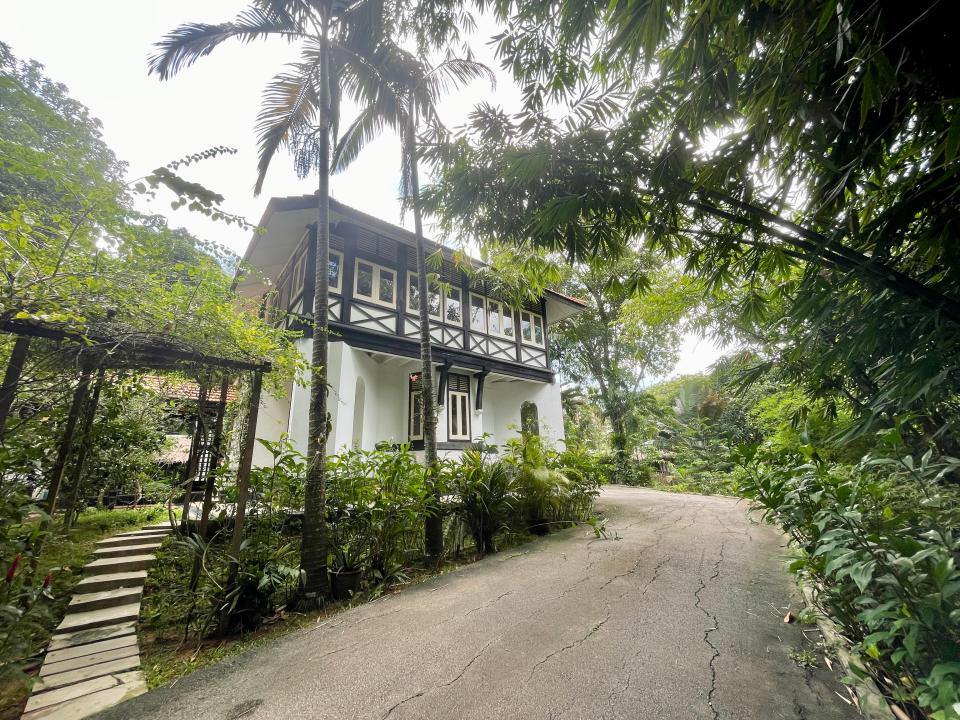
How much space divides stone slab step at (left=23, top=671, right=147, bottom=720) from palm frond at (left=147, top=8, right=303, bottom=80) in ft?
19.8

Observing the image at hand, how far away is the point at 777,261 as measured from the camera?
2572 mm

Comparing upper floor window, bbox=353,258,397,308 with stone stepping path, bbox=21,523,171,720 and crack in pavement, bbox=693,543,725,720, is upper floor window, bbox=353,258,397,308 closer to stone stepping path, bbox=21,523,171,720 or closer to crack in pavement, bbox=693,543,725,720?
stone stepping path, bbox=21,523,171,720

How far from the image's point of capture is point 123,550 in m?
3.75

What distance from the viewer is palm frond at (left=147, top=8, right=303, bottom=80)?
417 centimetres

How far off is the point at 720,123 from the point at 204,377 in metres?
4.48

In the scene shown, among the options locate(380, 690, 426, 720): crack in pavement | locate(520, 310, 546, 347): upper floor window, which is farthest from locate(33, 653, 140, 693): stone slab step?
locate(520, 310, 546, 347): upper floor window

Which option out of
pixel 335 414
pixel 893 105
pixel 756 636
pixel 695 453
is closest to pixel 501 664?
pixel 756 636

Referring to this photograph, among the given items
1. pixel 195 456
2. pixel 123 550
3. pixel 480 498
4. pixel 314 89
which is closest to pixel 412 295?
pixel 314 89

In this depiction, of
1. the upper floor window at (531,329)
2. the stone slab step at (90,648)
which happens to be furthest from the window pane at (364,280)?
the stone slab step at (90,648)

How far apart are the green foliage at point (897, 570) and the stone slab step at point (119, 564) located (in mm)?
5465

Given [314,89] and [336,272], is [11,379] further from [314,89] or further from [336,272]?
[336,272]

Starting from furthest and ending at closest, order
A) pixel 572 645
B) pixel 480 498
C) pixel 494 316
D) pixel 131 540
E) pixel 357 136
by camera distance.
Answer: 1. pixel 494 316
2. pixel 357 136
3. pixel 480 498
4. pixel 131 540
5. pixel 572 645

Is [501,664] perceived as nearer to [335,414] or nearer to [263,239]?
[335,414]

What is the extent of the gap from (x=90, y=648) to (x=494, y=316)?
9.52 meters
